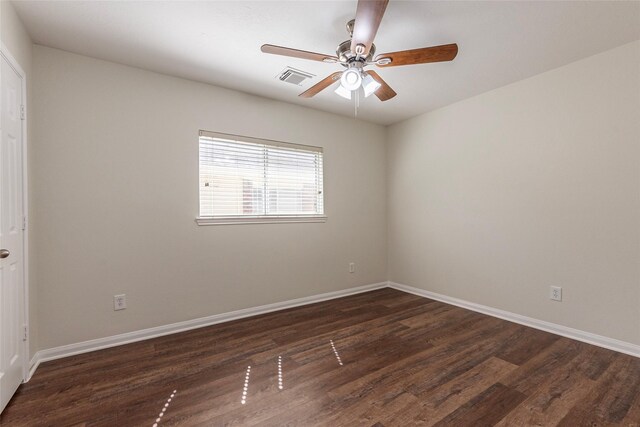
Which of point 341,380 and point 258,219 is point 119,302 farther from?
point 341,380

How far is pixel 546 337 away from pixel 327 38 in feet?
10.4

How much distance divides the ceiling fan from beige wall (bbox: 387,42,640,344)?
1626 millimetres

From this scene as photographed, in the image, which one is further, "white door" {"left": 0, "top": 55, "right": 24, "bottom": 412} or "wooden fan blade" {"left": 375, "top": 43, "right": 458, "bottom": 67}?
"wooden fan blade" {"left": 375, "top": 43, "right": 458, "bottom": 67}

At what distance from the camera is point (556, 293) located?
2854 millimetres

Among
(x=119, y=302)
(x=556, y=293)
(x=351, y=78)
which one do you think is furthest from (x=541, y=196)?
(x=119, y=302)

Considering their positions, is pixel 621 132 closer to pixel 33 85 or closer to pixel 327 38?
pixel 327 38

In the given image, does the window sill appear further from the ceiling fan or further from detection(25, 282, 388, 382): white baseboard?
the ceiling fan

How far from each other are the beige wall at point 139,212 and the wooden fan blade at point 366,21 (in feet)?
6.01

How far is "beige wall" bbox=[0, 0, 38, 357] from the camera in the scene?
1.85 meters

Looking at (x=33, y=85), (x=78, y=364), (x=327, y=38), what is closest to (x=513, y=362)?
(x=327, y=38)

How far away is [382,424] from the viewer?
1641 mm

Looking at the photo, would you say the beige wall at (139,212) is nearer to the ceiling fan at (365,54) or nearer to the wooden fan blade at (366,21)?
the ceiling fan at (365,54)

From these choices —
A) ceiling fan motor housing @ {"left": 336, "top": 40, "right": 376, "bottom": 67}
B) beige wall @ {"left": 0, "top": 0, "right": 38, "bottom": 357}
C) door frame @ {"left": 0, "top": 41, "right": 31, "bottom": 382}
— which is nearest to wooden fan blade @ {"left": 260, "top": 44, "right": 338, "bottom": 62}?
ceiling fan motor housing @ {"left": 336, "top": 40, "right": 376, "bottom": 67}

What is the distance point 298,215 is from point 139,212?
169 cm
